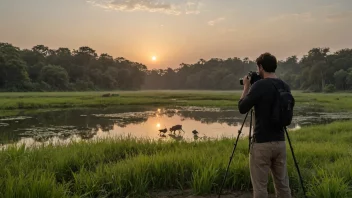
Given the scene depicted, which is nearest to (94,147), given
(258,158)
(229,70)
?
(258,158)

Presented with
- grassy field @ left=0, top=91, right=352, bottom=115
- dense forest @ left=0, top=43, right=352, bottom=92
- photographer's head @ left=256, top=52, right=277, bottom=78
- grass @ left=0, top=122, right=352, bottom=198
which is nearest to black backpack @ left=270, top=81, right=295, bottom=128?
photographer's head @ left=256, top=52, right=277, bottom=78

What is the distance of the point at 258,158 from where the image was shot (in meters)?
4.00

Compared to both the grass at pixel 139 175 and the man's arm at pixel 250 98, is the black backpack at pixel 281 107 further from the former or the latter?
the grass at pixel 139 175

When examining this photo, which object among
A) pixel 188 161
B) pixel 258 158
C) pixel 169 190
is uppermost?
pixel 258 158

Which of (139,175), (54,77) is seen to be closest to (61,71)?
(54,77)

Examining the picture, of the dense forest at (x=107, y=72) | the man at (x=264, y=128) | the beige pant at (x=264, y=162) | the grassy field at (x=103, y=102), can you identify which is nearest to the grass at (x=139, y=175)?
the beige pant at (x=264, y=162)

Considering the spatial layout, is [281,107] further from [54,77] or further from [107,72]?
[107,72]

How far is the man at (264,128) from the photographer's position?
3.86 m

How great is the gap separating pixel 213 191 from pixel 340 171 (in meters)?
2.71

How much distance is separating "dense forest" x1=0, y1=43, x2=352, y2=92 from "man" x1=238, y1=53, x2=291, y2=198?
71.6m

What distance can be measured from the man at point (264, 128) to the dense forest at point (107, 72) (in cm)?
7159

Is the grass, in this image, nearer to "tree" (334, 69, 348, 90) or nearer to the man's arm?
the man's arm

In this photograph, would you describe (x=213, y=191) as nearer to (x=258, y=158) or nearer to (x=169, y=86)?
(x=258, y=158)

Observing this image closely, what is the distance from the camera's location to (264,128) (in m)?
3.97
